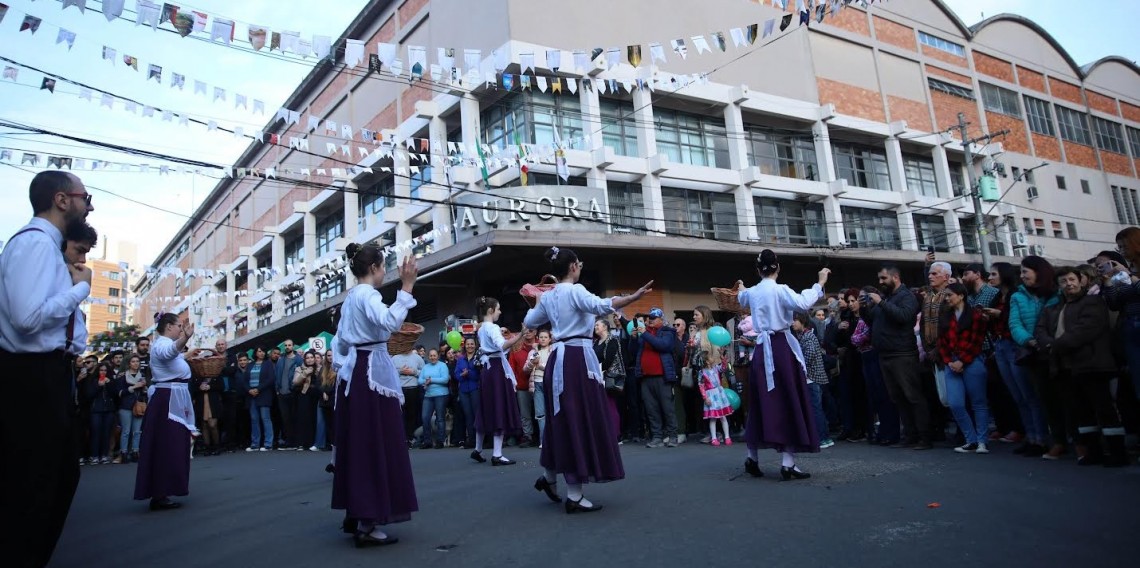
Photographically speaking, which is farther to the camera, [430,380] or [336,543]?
[430,380]

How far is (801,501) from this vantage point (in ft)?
17.0

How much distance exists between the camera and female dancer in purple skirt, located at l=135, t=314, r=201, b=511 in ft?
22.2

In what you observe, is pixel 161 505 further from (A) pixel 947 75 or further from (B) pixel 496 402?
(A) pixel 947 75

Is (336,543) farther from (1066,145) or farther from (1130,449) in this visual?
(1066,145)

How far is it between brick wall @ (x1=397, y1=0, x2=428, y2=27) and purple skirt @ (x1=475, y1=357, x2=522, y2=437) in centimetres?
1941

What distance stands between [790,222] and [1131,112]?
95.1 feet

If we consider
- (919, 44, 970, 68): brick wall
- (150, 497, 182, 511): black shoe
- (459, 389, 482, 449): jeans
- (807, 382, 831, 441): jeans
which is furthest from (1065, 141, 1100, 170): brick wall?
(150, 497, 182, 511): black shoe

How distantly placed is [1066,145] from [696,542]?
4223 cm

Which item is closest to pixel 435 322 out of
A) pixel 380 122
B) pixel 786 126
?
pixel 380 122

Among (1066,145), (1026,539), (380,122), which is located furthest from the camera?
(1066,145)

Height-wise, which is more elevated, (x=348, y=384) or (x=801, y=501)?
(x=348, y=384)

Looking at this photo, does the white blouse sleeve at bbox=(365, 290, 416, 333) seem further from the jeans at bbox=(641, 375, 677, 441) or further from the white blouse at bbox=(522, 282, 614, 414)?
the jeans at bbox=(641, 375, 677, 441)

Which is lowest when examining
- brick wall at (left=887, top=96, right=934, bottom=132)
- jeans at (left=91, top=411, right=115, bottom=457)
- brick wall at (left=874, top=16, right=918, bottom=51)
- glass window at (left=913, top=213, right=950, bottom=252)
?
jeans at (left=91, top=411, right=115, bottom=457)

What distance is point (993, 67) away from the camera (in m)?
34.9
